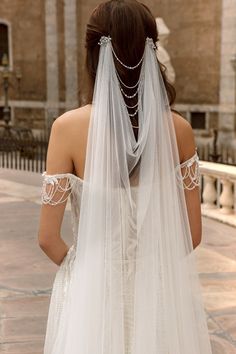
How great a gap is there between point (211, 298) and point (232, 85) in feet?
48.5

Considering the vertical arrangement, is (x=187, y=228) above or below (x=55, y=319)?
above

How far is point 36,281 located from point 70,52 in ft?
61.7

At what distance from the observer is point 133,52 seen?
6.64ft

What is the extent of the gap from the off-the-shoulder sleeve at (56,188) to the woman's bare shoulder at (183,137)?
1.34 ft

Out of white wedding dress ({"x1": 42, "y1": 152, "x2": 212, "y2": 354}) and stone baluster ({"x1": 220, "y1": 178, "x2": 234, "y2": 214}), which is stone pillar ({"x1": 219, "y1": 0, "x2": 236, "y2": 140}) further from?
white wedding dress ({"x1": 42, "y1": 152, "x2": 212, "y2": 354})

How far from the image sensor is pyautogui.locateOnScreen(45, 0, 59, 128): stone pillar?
23.4m

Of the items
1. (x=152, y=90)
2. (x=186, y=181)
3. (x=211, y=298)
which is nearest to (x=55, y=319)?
(x=186, y=181)

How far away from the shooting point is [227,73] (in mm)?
18844

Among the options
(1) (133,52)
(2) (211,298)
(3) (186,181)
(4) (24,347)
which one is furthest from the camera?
(2) (211,298)

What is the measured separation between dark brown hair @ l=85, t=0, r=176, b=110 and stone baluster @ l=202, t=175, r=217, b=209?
6.12 metres

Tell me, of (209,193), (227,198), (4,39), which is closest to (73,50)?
(4,39)

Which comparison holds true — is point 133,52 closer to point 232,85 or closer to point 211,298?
point 211,298

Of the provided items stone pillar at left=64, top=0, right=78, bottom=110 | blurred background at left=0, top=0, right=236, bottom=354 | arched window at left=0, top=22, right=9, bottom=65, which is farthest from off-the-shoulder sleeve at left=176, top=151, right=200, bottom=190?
arched window at left=0, top=22, right=9, bottom=65

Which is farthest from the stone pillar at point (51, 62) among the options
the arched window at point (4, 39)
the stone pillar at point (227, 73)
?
the stone pillar at point (227, 73)
